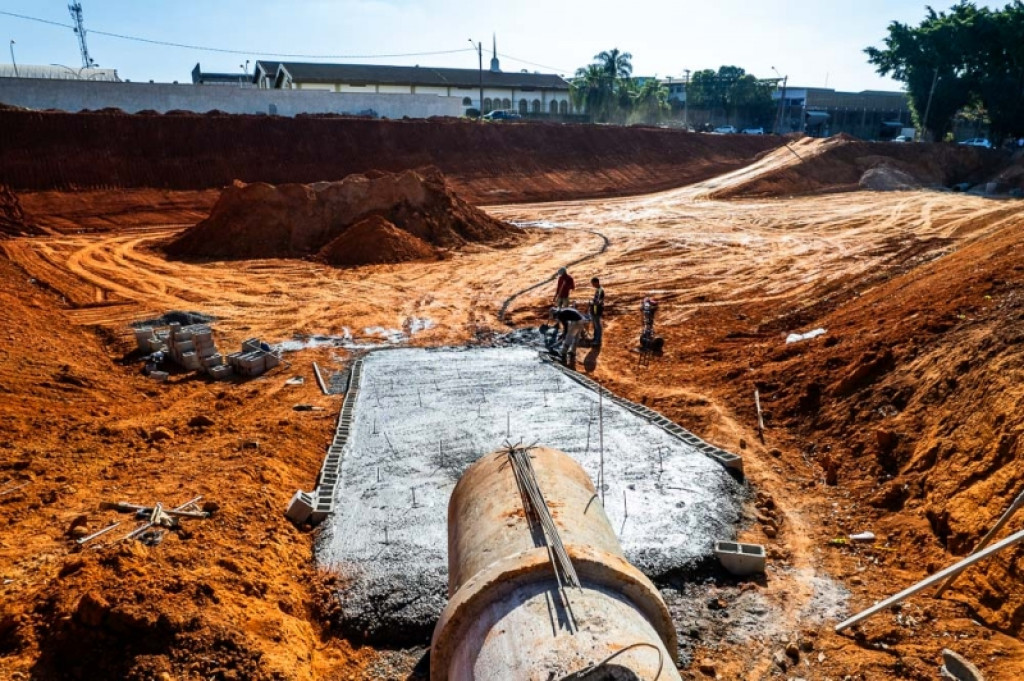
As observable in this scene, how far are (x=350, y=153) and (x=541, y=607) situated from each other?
113ft

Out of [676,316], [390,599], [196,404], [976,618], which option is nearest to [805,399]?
[976,618]

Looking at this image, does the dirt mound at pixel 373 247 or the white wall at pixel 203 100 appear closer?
the dirt mound at pixel 373 247

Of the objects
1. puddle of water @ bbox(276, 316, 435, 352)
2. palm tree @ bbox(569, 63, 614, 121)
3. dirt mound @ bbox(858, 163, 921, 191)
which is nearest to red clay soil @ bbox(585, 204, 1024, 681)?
puddle of water @ bbox(276, 316, 435, 352)

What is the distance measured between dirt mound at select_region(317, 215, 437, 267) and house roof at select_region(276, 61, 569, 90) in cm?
3725

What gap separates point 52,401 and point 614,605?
965cm

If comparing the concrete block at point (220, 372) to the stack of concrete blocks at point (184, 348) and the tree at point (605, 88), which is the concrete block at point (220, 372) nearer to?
the stack of concrete blocks at point (184, 348)

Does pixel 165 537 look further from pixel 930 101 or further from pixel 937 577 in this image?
pixel 930 101

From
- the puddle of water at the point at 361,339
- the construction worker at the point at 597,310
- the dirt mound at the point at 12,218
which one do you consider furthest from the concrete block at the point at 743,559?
the dirt mound at the point at 12,218

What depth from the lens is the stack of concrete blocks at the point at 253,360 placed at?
11.6 meters

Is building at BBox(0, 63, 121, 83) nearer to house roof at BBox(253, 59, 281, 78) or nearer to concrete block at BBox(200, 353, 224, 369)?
house roof at BBox(253, 59, 281, 78)

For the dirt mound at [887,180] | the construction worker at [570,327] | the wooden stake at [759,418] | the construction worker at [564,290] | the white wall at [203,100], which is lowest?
the wooden stake at [759,418]

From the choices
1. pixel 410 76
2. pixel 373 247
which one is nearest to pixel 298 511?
pixel 373 247

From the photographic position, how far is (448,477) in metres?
7.52

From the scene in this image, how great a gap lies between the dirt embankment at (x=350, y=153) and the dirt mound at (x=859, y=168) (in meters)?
5.41
